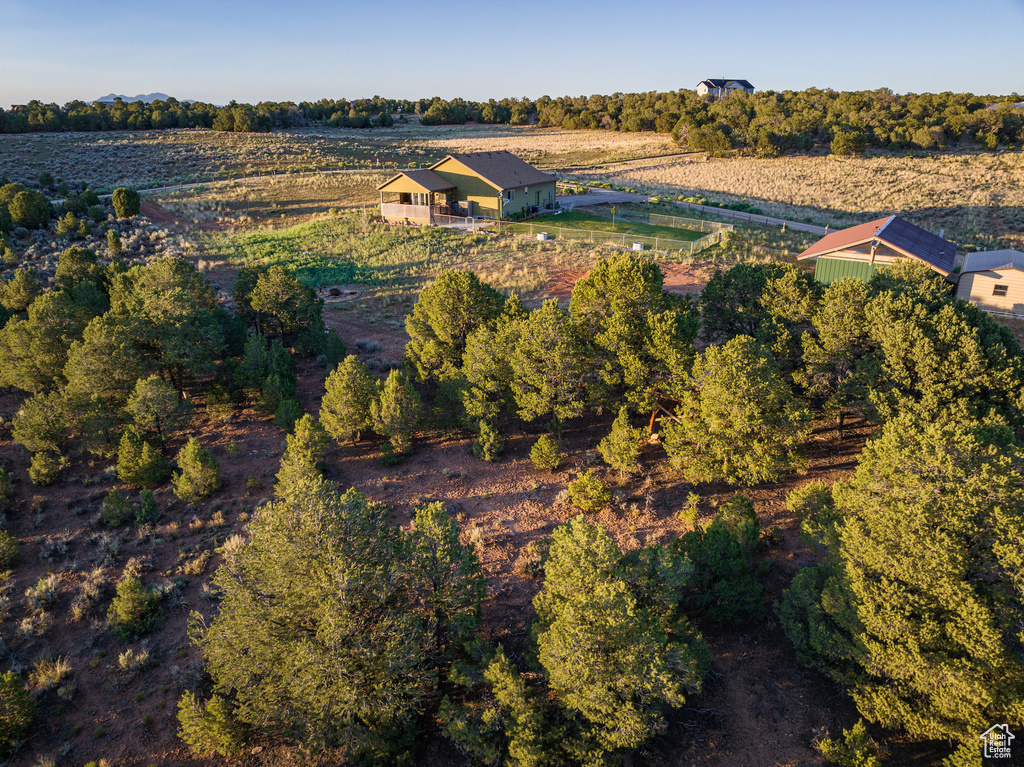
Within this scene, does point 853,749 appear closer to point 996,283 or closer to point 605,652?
point 605,652

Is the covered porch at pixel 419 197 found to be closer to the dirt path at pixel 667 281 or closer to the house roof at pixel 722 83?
the dirt path at pixel 667 281

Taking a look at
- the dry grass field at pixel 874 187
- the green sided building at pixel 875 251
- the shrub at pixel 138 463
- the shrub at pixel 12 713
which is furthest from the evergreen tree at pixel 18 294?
the dry grass field at pixel 874 187

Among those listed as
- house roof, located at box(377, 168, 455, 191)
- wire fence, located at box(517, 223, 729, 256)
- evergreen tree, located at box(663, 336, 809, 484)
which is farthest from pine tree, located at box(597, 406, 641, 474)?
house roof, located at box(377, 168, 455, 191)

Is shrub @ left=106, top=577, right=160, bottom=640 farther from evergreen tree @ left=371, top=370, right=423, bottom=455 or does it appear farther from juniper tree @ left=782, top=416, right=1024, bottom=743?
juniper tree @ left=782, top=416, right=1024, bottom=743

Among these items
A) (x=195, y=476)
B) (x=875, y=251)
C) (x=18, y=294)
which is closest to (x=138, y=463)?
(x=195, y=476)

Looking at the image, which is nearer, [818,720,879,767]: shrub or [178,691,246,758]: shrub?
[818,720,879,767]: shrub
